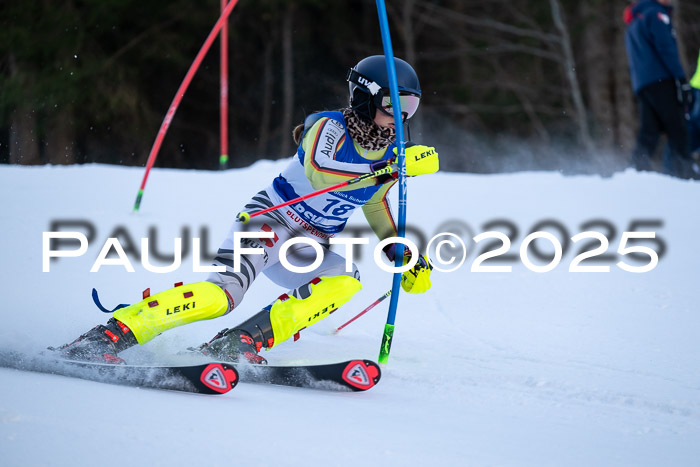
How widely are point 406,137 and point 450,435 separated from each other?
1382 millimetres

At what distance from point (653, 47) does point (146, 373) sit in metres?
5.72

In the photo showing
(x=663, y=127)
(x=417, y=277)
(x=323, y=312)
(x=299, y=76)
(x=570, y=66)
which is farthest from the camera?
(x=299, y=76)

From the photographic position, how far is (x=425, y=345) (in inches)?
160

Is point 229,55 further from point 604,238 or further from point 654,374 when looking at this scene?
point 654,374

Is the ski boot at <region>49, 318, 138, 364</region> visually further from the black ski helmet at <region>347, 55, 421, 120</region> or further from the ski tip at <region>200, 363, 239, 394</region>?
the black ski helmet at <region>347, 55, 421, 120</region>

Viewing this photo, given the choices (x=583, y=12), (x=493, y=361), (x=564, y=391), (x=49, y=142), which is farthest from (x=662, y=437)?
(x=583, y=12)

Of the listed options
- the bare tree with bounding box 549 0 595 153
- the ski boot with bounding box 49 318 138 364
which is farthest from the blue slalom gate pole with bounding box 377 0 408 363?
the bare tree with bounding box 549 0 595 153

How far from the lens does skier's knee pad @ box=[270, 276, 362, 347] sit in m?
3.31

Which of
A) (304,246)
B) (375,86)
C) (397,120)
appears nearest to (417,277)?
(304,246)

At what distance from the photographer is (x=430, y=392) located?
128 inches

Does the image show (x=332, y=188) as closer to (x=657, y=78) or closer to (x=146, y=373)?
(x=146, y=373)

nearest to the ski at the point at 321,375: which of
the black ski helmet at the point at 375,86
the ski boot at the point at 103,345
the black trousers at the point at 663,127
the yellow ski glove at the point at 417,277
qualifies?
the ski boot at the point at 103,345

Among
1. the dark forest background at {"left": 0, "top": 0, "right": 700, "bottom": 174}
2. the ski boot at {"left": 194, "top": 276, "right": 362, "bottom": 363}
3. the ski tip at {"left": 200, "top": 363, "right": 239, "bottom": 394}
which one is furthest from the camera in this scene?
the dark forest background at {"left": 0, "top": 0, "right": 700, "bottom": 174}

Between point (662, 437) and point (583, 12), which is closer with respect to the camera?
point (662, 437)
